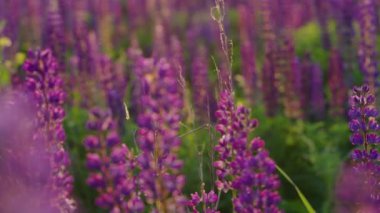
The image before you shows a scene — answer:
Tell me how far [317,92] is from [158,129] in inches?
165

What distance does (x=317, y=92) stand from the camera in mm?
5750

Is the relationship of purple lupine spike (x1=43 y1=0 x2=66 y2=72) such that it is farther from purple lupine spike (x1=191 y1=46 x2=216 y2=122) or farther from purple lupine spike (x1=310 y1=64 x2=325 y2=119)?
purple lupine spike (x1=310 y1=64 x2=325 y2=119)

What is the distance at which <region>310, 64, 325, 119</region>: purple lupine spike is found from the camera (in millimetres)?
5668

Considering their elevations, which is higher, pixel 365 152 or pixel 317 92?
pixel 365 152

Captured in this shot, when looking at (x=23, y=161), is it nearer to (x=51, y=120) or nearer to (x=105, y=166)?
(x=51, y=120)

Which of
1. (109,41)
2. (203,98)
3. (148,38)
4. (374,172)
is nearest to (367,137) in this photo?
(374,172)

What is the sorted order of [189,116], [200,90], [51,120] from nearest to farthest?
[51,120]
[189,116]
[200,90]

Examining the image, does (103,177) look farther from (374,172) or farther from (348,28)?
(348,28)

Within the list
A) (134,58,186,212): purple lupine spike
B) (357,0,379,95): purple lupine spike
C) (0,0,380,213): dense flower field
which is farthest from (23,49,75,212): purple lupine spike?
(357,0,379,95): purple lupine spike

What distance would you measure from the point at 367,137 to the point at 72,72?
14.8 ft

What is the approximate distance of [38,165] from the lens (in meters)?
1.86

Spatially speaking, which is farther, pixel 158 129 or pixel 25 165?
pixel 25 165

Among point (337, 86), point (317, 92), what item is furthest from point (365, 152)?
point (317, 92)

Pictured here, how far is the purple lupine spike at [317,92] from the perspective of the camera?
18.6 feet
